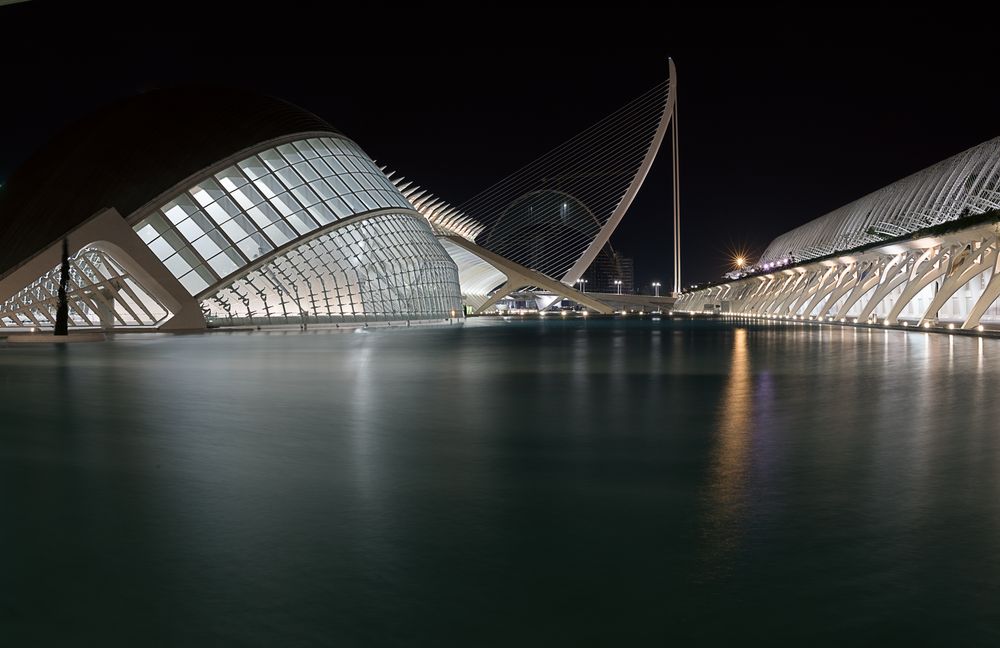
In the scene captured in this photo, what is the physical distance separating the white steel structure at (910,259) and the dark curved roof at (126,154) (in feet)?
104

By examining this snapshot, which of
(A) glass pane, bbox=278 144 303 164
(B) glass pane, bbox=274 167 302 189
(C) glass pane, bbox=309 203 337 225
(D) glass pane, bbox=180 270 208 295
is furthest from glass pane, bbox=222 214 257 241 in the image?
(A) glass pane, bbox=278 144 303 164

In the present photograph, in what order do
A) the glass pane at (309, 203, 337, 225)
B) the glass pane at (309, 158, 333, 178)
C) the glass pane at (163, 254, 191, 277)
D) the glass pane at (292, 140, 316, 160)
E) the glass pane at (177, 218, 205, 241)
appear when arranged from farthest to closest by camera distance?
the glass pane at (309, 158, 333, 178)
the glass pane at (292, 140, 316, 160)
the glass pane at (309, 203, 337, 225)
the glass pane at (163, 254, 191, 277)
the glass pane at (177, 218, 205, 241)

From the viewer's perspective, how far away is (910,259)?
47188 millimetres

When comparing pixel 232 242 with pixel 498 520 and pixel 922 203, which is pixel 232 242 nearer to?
pixel 498 520

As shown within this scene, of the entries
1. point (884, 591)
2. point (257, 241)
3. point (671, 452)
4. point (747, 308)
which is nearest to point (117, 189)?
point (257, 241)

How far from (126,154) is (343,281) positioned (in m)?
12.2

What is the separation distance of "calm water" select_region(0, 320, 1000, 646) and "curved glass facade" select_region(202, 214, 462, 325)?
31.1m

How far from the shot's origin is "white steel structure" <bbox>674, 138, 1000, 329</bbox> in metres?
36.9

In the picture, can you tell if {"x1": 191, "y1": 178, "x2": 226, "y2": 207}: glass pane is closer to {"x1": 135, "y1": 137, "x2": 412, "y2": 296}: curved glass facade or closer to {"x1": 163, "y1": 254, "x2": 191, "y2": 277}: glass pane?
{"x1": 135, "y1": 137, "x2": 412, "y2": 296}: curved glass facade

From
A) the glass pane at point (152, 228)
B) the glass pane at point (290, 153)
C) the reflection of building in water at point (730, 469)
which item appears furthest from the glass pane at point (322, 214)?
the reflection of building in water at point (730, 469)

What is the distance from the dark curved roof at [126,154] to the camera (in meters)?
38.8

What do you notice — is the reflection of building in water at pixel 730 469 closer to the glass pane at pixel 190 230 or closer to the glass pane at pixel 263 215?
the glass pane at pixel 190 230

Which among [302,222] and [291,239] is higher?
[302,222]

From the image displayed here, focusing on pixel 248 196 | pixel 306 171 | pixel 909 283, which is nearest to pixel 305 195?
pixel 306 171
